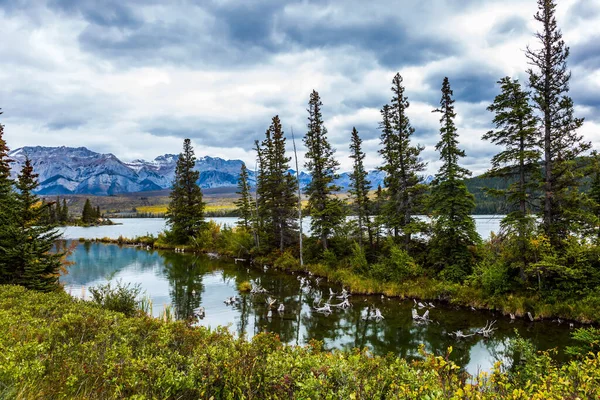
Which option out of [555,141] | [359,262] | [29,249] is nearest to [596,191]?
[555,141]

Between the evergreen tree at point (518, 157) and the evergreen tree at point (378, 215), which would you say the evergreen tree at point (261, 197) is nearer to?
the evergreen tree at point (378, 215)

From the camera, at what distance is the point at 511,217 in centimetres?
1895

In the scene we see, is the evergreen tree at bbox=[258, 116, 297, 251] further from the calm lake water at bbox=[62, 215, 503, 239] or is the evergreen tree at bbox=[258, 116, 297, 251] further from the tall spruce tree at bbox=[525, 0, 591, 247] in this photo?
the tall spruce tree at bbox=[525, 0, 591, 247]

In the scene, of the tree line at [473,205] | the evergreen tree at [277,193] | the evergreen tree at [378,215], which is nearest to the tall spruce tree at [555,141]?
the tree line at [473,205]

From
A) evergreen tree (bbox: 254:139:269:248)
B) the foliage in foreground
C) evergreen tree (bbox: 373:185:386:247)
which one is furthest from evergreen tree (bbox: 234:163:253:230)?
the foliage in foreground

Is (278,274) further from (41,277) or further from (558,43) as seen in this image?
(558,43)

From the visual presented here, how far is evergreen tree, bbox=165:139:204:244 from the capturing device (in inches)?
1965

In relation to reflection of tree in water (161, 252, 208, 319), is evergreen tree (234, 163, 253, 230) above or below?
above

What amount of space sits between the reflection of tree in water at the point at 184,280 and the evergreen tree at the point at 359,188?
14614 millimetres

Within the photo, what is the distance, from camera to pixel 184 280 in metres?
27.4

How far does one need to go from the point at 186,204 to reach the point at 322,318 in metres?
38.2

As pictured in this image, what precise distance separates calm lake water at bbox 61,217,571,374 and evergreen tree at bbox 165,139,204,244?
1973 cm

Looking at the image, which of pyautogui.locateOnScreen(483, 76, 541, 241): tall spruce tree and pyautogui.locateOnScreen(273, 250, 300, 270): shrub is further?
pyautogui.locateOnScreen(273, 250, 300, 270): shrub

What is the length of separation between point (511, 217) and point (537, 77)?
7951 mm
